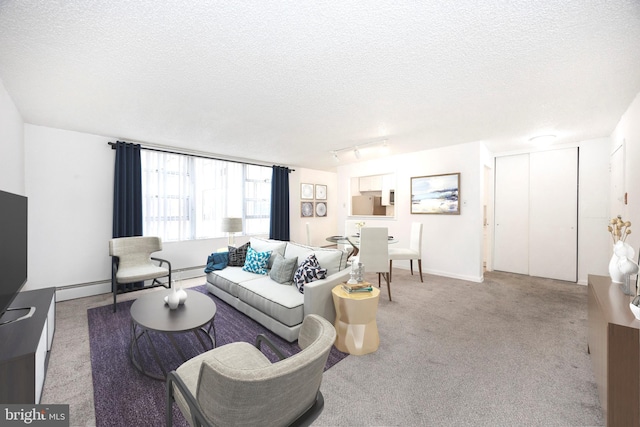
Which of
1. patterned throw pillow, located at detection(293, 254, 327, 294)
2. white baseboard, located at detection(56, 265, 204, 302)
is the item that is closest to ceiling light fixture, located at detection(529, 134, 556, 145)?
patterned throw pillow, located at detection(293, 254, 327, 294)

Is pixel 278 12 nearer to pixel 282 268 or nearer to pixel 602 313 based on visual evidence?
pixel 282 268

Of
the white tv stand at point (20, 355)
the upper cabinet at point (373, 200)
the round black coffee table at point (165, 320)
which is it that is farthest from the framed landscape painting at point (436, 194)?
the white tv stand at point (20, 355)

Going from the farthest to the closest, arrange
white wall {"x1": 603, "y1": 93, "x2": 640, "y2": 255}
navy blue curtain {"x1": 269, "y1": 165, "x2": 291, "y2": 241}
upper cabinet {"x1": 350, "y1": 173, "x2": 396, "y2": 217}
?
upper cabinet {"x1": 350, "y1": 173, "x2": 396, "y2": 217}, navy blue curtain {"x1": 269, "y1": 165, "x2": 291, "y2": 241}, white wall {"x1": 603, "y1": 93, "x2": 640, "y2": 255}

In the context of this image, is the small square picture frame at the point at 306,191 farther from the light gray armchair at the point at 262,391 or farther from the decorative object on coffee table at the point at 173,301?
the light gray armchair at the point at 262,391

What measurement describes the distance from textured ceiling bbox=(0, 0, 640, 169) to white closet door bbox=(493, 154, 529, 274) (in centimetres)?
146

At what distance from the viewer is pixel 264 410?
2.99 feet

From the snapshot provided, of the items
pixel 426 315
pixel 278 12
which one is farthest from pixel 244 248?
pixel 278 12

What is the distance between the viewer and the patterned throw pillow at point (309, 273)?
2.70 metres

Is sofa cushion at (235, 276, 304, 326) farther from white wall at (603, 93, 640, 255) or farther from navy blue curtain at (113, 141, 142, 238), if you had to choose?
white wall at (603, 93, 640, 255)

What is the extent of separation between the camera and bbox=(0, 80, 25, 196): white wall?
2.36 metres

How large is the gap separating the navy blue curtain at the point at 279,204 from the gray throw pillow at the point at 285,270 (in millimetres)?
3032

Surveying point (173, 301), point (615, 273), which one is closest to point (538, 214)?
point (615, 273)

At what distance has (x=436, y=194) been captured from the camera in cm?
487

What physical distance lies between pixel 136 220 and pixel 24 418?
11.1 feet
